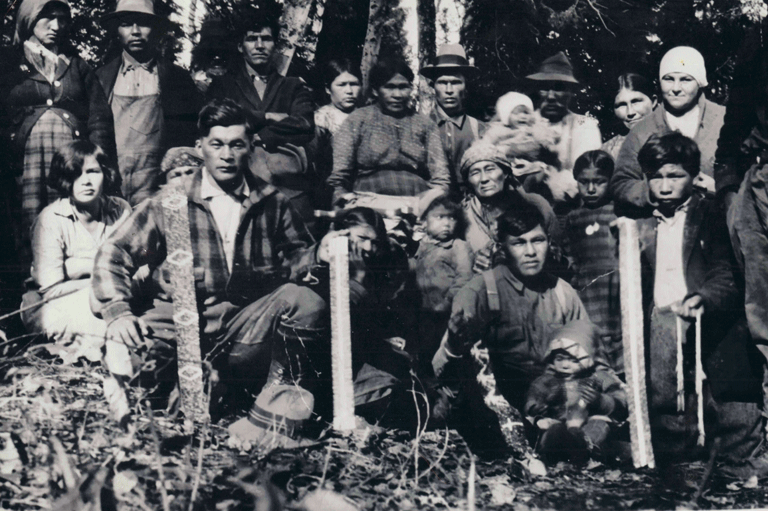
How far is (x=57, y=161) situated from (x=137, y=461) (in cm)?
184

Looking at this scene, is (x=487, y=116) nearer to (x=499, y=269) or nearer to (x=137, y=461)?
(x=499, y=269)

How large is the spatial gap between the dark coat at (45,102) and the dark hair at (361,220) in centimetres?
142

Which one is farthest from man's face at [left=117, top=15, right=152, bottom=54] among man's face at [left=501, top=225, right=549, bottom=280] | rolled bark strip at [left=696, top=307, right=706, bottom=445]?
rolled bark strip at [left=696, top=307, right=706, bottom=445]

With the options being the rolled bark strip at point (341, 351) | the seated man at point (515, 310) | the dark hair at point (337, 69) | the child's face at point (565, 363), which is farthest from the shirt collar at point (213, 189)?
the child's face at point (565, 363)

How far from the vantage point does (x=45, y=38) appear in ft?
16.5

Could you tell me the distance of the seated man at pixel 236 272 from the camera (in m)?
4.93

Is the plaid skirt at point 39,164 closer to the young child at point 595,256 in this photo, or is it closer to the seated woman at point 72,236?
the seated woman at point 72,236

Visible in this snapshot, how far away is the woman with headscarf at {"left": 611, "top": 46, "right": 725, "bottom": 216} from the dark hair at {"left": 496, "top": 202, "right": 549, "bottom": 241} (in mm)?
662

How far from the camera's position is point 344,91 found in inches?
201

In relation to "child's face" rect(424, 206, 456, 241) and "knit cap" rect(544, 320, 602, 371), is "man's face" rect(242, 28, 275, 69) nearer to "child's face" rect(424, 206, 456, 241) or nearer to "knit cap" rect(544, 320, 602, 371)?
"child's face" rect(424, 206, 456, 241)

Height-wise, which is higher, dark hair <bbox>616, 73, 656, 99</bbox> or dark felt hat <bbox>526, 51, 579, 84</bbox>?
dark felt hat <bbox>526, 51, 579, 84</bbox>

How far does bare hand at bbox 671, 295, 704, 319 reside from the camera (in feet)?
17.4

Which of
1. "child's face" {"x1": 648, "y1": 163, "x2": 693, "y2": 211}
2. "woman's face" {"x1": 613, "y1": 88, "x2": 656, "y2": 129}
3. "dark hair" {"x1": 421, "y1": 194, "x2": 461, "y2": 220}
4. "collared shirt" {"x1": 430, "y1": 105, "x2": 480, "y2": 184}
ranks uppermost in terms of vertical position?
"woman's face" {"x1": 613, "y1": 88, "x2": 656, "y2": 129}

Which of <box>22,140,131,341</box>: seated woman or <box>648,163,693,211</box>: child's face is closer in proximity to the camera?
<box>22,140,131,341</box>: seated woman
